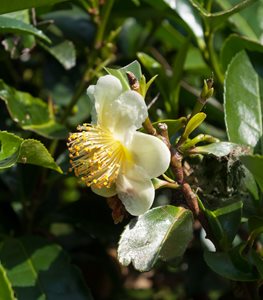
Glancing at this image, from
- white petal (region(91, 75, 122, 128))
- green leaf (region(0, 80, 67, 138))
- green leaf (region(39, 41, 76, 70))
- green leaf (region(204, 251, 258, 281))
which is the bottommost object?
green leaf (region(0, 80, 67, 138))

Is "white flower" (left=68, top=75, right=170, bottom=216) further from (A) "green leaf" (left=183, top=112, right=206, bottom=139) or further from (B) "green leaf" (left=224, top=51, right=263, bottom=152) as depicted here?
(B) "green leaf" (left=224, top=51, right=263, bottom=152)

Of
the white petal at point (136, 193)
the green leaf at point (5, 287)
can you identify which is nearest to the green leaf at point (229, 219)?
the white petal at point (136, 193)

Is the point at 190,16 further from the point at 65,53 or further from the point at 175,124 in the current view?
the point at 175,124

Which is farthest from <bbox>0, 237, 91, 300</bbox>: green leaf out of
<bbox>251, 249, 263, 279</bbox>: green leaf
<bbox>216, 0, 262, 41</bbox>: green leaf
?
<bbox>216, 0, 262, 41</bbox>: green leaf

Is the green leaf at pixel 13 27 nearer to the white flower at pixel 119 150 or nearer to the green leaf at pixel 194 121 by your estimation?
the white flower at pixel 119 150

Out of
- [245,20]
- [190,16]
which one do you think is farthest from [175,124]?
[245,20]
